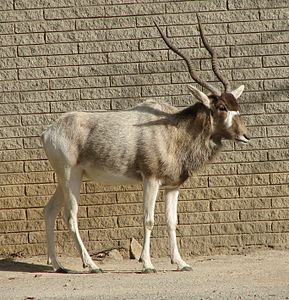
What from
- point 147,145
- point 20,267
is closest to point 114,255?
point 20,267

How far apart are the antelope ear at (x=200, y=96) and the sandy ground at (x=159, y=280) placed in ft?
6.38

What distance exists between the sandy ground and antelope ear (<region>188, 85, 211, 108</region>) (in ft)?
6.38

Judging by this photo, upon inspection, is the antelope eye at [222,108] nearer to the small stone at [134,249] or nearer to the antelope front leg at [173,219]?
the antelope front leg at [173,219]

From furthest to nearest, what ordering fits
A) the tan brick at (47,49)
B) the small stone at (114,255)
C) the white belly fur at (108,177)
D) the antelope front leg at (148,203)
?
the tan brick at (47,49) → the small stone at (114,255) → the white belly fur at (108,177) → the antelope front leg at (148,203)

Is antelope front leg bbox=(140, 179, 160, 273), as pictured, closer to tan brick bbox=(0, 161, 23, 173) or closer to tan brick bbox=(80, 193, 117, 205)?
tan brick bbox=(80, 193, 117, 205)

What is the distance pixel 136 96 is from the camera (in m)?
12.4

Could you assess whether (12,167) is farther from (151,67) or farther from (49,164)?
(151,67)

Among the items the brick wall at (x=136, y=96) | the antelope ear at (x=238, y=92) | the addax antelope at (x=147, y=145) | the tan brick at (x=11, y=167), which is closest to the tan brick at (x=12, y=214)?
the brick wall at (x=136, y=96)

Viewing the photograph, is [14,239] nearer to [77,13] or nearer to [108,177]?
[108,177]

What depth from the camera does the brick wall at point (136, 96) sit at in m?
12.3

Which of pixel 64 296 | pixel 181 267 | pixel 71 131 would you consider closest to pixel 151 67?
→ pixel 71 131

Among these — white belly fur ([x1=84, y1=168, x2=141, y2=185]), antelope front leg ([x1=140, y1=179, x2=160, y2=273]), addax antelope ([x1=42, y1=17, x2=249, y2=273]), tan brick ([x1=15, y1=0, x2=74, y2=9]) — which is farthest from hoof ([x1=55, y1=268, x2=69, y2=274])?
tan brick ([x1=15, y1=0, x2=74, y2=9])

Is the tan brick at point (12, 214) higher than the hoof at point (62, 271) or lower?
higher

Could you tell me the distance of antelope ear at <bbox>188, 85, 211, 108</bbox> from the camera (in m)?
11.1
